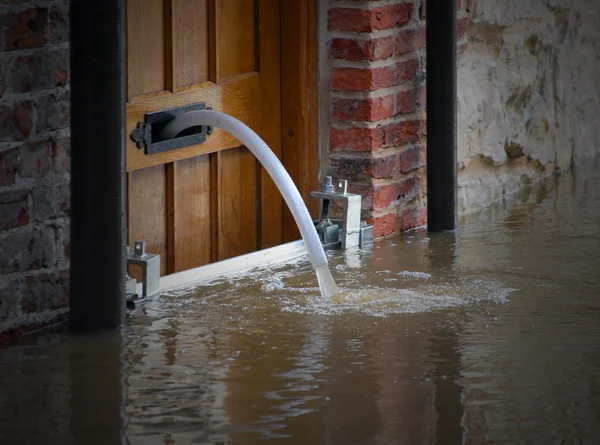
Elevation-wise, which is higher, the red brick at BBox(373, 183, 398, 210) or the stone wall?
the stone wall

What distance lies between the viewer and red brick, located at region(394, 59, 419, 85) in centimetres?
355

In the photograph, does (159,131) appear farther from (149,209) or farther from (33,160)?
(33,160)

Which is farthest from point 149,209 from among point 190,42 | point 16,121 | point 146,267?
point 16,121

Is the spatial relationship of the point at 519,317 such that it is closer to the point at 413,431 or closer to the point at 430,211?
the point at 413,431

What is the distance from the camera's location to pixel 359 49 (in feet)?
11.2

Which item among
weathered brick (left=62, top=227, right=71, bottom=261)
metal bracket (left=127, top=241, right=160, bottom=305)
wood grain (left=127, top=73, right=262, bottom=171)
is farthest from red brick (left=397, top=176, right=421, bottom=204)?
weathered brick (left=62, top=227, right=71, bottom=261)

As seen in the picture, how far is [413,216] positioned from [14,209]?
1482 millimetres

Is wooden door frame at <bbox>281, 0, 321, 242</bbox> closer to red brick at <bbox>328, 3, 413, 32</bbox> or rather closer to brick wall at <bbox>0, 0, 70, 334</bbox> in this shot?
red brick at <bbox>328, 3, 413, 32</bbox>

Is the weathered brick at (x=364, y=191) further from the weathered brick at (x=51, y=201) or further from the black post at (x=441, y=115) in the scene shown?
the weathered brick at (x=51, y=201)

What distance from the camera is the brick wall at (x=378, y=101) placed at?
343cm

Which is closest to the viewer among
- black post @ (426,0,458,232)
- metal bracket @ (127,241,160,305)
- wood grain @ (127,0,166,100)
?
metal bracket @ (127,241,160,305)

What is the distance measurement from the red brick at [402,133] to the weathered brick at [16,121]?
4.10 feet

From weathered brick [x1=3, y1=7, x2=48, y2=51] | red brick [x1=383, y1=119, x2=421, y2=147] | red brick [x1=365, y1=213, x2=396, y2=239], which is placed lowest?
red brick [x1=365, y1=213, x2=396, y2=239]

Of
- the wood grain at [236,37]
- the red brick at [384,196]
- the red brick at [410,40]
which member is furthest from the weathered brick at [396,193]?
the wood grain at [236,37]
